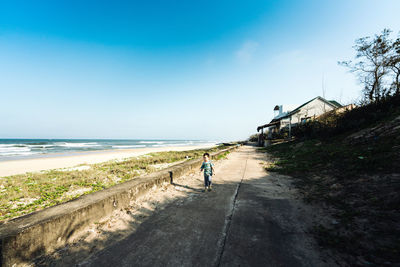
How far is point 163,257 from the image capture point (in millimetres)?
1855

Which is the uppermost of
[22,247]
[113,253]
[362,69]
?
[362,69]

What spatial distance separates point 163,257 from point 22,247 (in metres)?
1.63

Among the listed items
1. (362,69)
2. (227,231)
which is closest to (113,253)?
(227,231)

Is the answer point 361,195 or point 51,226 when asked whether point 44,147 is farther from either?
point 361,195

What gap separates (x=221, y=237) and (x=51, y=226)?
2.31 m

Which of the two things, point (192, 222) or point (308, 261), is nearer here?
point (308, 261)

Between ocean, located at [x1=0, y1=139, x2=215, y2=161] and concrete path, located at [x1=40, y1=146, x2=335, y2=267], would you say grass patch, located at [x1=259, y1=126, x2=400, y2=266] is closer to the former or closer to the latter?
concrete path, located at [x1=40, y1=146, x2=335, y2=267]

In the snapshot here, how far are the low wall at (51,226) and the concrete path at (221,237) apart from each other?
63 centimetres

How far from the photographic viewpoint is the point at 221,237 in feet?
7.21

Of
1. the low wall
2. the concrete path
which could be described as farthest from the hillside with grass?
the low wall

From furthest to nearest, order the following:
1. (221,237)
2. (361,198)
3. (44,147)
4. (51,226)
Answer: (44,147) < (361,198) < (221,237) < (51,226)

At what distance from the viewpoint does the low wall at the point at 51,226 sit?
167 centimetres

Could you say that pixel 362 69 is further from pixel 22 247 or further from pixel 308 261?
pixel 22 247

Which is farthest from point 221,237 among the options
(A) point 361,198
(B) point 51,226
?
(A) point 361,198
